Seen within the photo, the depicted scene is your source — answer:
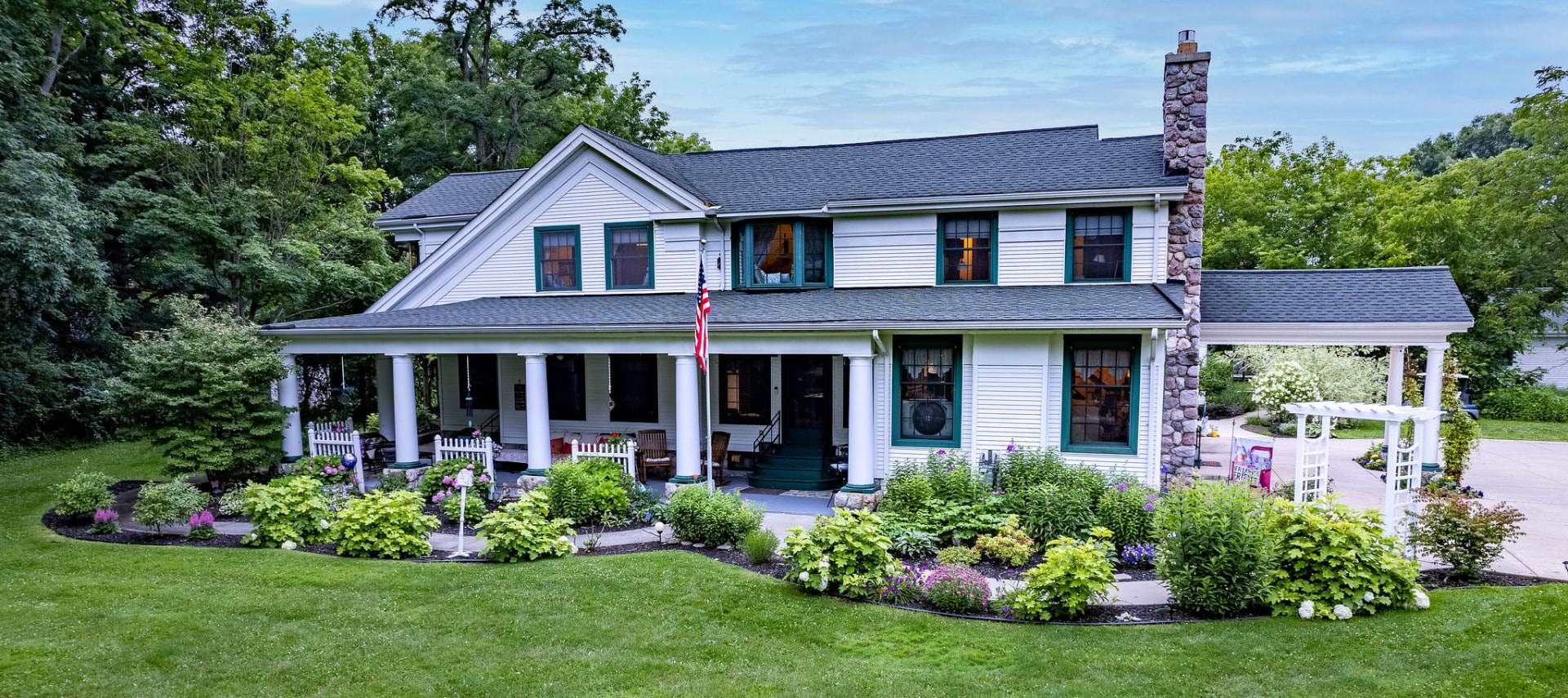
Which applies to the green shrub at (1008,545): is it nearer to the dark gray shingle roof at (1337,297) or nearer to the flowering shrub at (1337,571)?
the flowering shrub at (1337,571)

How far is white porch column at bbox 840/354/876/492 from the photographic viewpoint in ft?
37.3

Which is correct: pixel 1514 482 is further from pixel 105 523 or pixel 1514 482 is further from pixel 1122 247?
pixel 105 523

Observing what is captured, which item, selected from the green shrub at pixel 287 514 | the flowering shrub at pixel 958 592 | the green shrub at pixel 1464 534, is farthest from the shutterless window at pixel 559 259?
the green shrub at pixel 1464 534

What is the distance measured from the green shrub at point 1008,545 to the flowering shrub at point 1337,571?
2.55 meters

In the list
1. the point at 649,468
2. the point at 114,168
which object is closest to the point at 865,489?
the point at 649,468

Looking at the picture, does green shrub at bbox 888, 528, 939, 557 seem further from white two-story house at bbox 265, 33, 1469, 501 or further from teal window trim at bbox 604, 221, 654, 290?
teal window trim at bbox 604, 221, 654, 290

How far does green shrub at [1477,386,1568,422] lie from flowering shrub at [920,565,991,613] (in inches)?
1002

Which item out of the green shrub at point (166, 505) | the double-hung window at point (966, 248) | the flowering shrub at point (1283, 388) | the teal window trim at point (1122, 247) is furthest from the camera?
the flowering shrub at point (1283, 388)

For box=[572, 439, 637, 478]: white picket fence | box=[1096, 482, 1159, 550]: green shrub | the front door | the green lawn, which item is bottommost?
the green lawn

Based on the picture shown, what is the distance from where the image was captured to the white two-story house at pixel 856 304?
37.7 feet

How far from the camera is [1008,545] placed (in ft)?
29.0

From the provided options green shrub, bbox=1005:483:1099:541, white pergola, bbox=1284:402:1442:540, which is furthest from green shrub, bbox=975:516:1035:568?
white pergola, bbox=1284:402:1442:540

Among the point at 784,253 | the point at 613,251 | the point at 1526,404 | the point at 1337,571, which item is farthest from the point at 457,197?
the point at 1526,404

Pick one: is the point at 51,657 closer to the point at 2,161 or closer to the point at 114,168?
the point at 2,161
